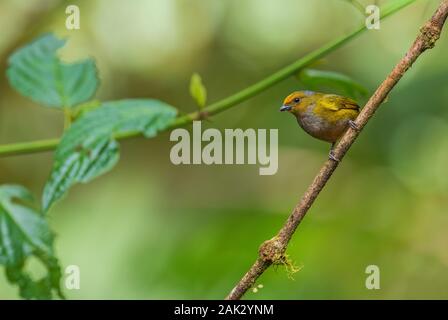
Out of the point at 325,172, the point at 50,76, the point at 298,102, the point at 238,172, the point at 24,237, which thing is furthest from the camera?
the point at 238,172

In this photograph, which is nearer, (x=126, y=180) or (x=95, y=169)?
(x=95, y=169)

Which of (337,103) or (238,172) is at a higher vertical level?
(238,172)

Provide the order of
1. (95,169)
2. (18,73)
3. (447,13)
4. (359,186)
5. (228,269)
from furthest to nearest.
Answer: (359,186) → (228,269) → (18,73) → (95,169) → (447,13)

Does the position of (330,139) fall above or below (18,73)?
below

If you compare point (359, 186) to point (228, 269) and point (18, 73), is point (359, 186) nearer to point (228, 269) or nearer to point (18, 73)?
point (228, 269)

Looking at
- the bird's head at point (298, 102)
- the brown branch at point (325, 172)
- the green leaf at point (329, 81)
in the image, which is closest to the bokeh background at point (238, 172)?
the bird's head at point (298, 102)

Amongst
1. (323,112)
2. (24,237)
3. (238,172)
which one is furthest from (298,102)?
(238,172)

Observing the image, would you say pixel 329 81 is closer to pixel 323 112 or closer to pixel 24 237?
pixel 323 112

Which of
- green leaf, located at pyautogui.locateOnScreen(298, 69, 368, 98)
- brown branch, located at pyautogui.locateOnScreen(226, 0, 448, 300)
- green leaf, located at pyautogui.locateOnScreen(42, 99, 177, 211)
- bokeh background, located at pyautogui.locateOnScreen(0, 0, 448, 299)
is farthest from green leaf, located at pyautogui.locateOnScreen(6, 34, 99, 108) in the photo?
bokeh background, located at pyautogui.locateOnScreen(0, 0, 448, 299)
